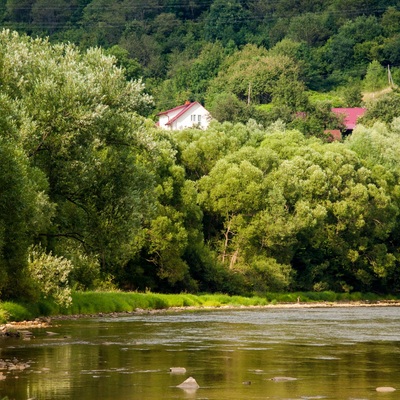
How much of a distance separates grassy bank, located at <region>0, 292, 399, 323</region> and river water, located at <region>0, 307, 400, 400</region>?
81.8 inches

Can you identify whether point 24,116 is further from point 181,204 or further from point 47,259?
point 181,204

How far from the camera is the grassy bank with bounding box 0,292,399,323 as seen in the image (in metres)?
50.6

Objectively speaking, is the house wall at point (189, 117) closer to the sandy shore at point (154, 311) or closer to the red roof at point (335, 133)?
the red roof at point (335, 133)

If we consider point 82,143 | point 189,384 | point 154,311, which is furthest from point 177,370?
point 154,311

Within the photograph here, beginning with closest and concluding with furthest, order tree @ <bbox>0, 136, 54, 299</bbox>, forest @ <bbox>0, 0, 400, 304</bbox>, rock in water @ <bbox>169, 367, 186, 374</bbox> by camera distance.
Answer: rock in water @ <bbox>169, 367, 186, 374</bbox> < tree @ <bbox>0, 136, 54, 299</bbox> < forest @ <bbox>0, 0, 400, 304</bbox>

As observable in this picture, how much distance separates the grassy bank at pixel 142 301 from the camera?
50562 mm

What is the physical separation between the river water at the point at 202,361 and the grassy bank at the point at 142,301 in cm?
208

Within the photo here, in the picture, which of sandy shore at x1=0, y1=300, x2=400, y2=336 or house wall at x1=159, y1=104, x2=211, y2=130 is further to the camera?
house wall at x1=159, y1=104, x2=211, y2=130

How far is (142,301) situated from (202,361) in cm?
3450

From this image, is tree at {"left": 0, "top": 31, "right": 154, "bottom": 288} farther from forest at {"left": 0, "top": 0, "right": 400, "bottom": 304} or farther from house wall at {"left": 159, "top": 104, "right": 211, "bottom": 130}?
house wall at {"left": 159, "top": 104, "right": 211, "bottom": 130}

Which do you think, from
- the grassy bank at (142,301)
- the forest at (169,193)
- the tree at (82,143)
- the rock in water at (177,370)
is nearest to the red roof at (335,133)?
the forest at (169,193)

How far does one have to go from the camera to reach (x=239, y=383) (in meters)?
29.8

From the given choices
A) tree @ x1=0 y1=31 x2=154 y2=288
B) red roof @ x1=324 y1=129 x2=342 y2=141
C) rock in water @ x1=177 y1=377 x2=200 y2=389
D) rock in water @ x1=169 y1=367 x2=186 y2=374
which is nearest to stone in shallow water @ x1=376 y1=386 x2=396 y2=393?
rock in water @ x1=177 y1=377 x2=200 y2=389

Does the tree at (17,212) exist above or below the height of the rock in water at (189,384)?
above
